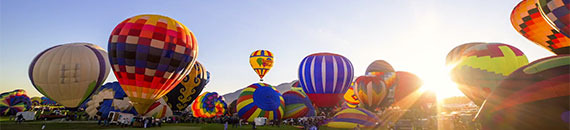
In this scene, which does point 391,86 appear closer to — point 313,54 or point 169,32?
point 313,54

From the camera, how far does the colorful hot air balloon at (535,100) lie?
→ 8.83 feet

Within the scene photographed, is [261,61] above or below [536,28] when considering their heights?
above

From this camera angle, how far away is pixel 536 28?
15688 mm

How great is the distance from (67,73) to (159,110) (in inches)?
243

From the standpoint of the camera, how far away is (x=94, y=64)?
1930cm

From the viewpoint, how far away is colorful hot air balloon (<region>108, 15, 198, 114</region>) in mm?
13797

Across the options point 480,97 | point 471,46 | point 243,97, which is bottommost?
point 480,97

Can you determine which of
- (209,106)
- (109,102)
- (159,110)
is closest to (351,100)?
(209,106)

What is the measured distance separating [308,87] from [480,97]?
11056 millimetres

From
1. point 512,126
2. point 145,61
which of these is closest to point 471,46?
point 512,126

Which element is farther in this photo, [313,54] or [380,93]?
[380,93]

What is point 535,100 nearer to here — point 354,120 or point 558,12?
point 558,12

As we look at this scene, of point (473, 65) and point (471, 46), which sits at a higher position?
point (471, 46)

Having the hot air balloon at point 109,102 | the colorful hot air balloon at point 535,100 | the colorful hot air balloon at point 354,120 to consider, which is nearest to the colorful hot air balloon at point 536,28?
the colorful hot air balloon at point 354,120
